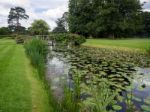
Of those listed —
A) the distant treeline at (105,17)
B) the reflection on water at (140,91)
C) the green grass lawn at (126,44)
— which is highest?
the distant treeline at (105,17)

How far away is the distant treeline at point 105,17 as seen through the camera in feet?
157

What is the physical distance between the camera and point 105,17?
157 feet

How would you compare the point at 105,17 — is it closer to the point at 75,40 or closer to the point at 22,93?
the point at 75,40

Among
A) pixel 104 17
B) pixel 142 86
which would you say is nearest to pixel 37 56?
pixel 142 86

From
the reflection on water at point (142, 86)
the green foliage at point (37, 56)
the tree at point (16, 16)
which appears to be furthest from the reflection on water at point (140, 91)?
the tree at point (16, 16)

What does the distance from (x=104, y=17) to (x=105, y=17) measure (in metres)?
0.21

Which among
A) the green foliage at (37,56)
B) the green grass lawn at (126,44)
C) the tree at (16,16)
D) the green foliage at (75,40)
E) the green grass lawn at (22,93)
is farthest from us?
the tree at (16,16)

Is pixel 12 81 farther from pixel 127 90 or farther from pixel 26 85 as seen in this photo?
pixel 127 90

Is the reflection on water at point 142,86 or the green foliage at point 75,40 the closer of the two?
the reflection on water at point 142,86

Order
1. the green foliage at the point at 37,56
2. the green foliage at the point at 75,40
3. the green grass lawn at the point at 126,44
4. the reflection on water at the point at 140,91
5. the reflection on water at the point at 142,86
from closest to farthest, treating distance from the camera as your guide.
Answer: the reflection on water at the point at 140,91 < the reflection on water at the point at 142,86 < the green foliage at the point at 37,56 < the green grass lawn at the point at 126,44 < the green foliage at the point at 75,40

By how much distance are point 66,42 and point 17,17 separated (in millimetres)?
62916

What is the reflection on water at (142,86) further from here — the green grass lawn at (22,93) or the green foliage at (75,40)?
the green foliage at (75,40)

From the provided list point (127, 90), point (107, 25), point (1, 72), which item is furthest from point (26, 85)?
point (107, 25)

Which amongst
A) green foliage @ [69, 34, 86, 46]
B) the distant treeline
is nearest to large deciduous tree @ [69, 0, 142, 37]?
the distant treeline
